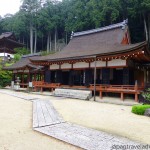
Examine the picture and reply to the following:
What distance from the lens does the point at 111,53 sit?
14.0m

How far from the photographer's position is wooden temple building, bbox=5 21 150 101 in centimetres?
1384

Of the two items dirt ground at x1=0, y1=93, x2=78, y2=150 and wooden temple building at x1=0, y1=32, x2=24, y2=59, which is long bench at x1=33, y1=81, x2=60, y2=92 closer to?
dirt ground at x1=0, y1=93, x2=78, y2=150

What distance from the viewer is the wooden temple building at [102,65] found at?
13.8 meters

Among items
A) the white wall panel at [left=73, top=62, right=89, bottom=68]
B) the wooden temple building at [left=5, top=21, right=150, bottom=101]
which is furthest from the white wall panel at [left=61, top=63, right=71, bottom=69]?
the white wall panel at [left=73, top=62, right=89, bottom=68]

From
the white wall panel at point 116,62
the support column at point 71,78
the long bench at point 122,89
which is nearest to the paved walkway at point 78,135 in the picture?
the long bench at point 122,89

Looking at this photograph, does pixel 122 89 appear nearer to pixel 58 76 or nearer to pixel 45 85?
pixel 58 76

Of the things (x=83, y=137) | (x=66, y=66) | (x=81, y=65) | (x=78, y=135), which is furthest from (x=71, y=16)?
(x=83, y=137)

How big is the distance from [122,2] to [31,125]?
31.4m

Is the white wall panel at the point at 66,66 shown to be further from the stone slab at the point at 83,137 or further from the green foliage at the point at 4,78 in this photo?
the green foliage at the point at 4,78

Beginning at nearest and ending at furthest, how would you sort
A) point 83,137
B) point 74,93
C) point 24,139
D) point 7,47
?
point 24,139
point 83,137
point 74,93
point 7,47

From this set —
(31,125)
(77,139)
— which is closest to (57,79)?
(31,125)

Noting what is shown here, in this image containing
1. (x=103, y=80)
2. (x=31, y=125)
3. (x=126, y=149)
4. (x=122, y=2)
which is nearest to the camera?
(x=126, y=149)

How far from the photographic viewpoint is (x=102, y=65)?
620 inches

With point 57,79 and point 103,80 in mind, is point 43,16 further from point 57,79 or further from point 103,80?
point 103,80
